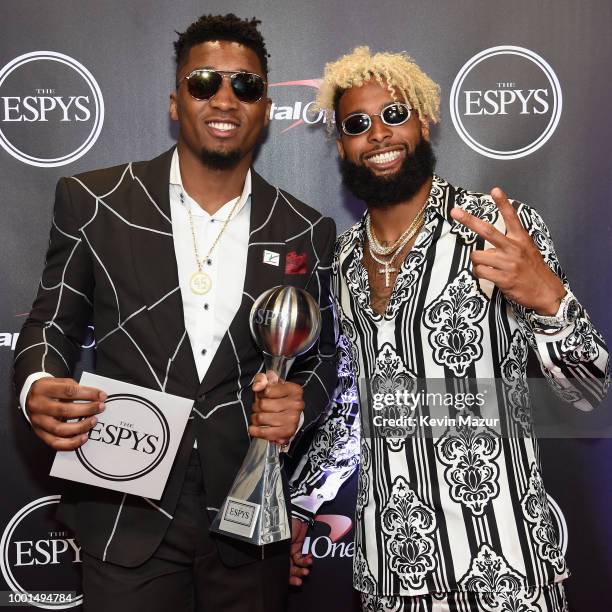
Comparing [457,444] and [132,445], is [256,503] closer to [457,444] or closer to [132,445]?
[132,445]

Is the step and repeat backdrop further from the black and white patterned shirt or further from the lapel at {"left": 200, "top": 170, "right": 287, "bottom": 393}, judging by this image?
the black and white patterned shirt

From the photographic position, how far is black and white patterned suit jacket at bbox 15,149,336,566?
2.04 meters

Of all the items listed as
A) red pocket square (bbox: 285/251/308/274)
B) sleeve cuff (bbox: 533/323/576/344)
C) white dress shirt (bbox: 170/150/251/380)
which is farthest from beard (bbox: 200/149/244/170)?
sleeve cuff (bbox: 533/323/576/344)

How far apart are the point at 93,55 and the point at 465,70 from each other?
4.57ft

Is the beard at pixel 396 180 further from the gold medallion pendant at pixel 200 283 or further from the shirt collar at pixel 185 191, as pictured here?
the gold medallion pendant at pixel 200 283

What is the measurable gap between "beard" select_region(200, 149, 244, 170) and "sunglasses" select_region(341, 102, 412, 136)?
14.1 inches

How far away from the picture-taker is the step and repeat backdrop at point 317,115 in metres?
2.81

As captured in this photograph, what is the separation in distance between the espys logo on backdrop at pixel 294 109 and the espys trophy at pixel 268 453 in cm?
111

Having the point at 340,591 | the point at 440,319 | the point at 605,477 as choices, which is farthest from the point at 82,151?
the point at 605,477

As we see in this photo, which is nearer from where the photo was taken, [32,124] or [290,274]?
[290,274]

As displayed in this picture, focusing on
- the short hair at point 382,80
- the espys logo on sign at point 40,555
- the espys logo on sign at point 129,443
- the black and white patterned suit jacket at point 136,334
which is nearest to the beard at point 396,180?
the short hair at point 382,80

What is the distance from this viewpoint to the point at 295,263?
224cm

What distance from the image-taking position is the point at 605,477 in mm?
2861

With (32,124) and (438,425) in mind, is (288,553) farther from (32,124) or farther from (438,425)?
(32,124)
